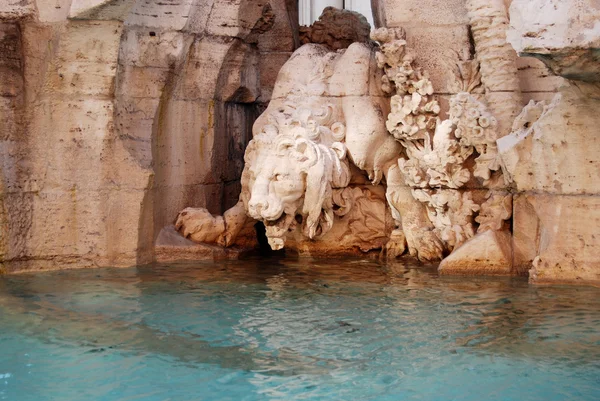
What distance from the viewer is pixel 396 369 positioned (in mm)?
4453

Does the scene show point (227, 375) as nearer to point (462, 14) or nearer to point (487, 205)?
point (487, 205)

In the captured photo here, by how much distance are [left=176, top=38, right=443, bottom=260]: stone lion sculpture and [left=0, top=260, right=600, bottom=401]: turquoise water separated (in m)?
0.49

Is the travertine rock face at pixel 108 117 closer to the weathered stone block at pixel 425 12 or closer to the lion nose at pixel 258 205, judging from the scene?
the lion nose at pixel 258 205

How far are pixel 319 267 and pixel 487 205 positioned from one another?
1.24 m

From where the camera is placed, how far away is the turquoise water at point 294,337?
13.9 feet

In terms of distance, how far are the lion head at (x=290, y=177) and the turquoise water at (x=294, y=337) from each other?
1.39 ft

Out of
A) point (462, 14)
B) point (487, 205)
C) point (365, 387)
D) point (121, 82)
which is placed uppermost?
point (462, 14)

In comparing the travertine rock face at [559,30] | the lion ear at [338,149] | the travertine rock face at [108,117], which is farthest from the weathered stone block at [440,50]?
the travertine rock face at [559,30]

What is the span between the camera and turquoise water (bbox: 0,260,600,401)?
13.9ft

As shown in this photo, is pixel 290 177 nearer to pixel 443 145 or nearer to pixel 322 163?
pixel 322 163

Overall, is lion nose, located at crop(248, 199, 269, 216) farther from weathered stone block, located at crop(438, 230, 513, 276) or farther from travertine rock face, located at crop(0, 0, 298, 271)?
weathered stone block, located at crop(438, 230, 513, 276)

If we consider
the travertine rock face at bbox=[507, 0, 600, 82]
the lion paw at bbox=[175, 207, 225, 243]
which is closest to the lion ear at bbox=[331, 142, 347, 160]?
the lion paw at bbox=[175, 207, 225, 243]

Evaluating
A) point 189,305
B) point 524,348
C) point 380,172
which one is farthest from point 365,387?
point 380,172

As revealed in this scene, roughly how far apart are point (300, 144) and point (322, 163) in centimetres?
20
